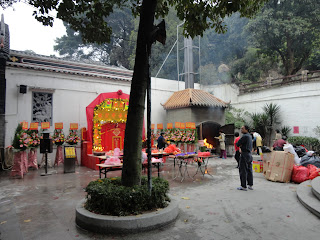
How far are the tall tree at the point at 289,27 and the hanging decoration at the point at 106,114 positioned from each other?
13.7m

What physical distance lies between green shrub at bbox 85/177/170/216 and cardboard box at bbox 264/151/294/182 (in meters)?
4.81

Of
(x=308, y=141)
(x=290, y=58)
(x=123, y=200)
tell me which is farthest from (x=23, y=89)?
(x=290, y=58)

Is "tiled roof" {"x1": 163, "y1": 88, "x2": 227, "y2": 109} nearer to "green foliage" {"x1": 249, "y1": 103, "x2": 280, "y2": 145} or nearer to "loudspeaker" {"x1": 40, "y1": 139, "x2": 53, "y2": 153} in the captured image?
"green foliage" {"x1": 249, "y1": 103, "x2": 280, "y2": 145}

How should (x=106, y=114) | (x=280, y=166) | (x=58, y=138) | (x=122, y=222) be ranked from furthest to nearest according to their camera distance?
(x=106, y=114) → (x=58, y=138) → (x=280, y=166) → (x=122, y=222)

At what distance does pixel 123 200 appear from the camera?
13.5 ft

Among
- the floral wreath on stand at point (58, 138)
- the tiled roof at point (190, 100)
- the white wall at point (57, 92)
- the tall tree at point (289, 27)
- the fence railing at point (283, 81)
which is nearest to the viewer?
the white wall at point (57, 92)

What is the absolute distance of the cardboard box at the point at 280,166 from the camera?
748 cm

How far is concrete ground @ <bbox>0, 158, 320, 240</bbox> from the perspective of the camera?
3813 millimetres

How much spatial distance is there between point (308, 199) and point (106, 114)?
10.3 metres

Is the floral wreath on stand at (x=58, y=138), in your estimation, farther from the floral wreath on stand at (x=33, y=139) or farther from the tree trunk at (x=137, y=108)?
the tree trunk at (x=137, y=108)

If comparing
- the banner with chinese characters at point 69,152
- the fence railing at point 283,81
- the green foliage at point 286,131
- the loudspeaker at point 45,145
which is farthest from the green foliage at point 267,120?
the loudspeaker at point 45,145

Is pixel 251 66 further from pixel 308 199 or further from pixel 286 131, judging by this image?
pixel 308 199

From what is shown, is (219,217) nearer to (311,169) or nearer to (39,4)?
(311,169)

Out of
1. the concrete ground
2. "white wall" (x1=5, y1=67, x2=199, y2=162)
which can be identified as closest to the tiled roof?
"white wall" (x1=5, y1=67, x2=199, y2=162)
